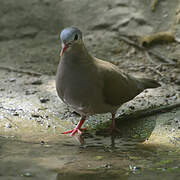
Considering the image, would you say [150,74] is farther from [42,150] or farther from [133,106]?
[42,150]

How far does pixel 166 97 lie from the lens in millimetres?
5332

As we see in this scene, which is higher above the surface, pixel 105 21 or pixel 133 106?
pixel 105 21

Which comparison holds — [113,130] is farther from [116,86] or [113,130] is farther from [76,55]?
[76,55]

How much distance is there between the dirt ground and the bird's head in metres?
0.98

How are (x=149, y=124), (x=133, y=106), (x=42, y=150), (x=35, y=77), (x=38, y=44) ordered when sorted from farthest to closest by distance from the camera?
(x=38, y=44) → (x=35, y=77) → (x=133, y=106) → (x=149, y=124) → (x=42, y=150)

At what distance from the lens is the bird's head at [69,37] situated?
388 centimetres

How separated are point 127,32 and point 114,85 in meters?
2.97

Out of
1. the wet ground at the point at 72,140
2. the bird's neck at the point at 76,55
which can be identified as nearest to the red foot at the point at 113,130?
the wet ground at the point at 72,140

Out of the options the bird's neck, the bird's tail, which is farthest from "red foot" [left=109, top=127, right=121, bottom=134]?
the bird's neck

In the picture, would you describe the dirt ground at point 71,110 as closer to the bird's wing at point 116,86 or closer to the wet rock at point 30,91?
the wet rock at point 30,91

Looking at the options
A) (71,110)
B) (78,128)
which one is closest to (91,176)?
(78,128)

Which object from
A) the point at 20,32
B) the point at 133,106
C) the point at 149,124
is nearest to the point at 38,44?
the point at 20,32

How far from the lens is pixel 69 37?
153 inches

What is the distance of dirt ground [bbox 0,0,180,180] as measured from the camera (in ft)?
11.5
